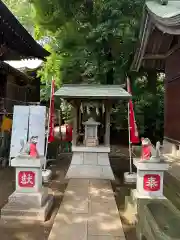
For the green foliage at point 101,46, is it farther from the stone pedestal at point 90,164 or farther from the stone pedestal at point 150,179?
the stone pedestal at point 150,179

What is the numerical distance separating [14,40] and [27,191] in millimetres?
6831

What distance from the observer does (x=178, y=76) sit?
33.8 feet

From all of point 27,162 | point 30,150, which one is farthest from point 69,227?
point 30,150

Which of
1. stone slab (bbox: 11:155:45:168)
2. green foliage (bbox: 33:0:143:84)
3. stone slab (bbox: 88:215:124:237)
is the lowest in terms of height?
stone slab (bbox: 88:215:124:237)

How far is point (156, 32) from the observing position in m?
10.2

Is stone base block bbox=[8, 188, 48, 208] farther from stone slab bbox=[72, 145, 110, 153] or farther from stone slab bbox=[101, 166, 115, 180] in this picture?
stone slab bbox=[72, 145, 110, 153]

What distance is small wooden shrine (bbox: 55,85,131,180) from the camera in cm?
847

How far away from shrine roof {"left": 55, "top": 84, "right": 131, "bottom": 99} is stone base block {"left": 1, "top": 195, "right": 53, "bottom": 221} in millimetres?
3705

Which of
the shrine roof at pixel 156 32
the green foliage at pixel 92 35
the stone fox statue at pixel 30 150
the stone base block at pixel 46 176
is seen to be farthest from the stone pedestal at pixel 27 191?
the green foliage at pixel 92 35

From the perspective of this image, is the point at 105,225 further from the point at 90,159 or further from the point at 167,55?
the point at 167,55

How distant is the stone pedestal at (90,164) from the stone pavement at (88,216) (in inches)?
40.2

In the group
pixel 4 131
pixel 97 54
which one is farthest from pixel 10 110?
pixel 97 54

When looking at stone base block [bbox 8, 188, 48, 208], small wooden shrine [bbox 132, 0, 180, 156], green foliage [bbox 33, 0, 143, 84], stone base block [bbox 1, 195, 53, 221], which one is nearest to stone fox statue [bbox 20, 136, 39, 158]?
stone base block [bbox 8, 188, 48, 208]

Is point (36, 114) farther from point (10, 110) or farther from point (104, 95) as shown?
point (10, 110)
